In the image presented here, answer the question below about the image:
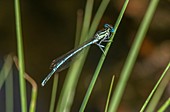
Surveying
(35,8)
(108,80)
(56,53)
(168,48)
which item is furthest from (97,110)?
(35,8)

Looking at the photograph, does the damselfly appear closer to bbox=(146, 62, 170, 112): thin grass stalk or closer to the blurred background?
bbox=(146, 62, 170, 112): thin grass stalk

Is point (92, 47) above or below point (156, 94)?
below

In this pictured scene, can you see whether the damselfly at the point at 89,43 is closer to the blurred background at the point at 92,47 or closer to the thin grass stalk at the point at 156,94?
the thin grass stalk at the point at 156,94

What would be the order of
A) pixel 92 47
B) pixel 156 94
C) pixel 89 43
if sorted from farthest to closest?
pixel 92 47
pixel 89 43
pixel 156 94

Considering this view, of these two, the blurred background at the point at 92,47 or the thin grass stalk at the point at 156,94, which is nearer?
the thin grass stalk at the point at 156,94

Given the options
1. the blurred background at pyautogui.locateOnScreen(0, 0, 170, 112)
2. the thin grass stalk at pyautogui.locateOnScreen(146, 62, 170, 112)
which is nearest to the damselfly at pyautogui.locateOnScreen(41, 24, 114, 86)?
the thin grass stalk at pyautogui.locateOnScreen(146, 62, 170, 112)

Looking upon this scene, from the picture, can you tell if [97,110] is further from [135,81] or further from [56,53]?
[56,53]

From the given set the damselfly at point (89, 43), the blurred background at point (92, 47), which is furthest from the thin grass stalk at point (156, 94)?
the blurred background at point (92, 47)

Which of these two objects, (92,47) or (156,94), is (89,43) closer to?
(156,94)

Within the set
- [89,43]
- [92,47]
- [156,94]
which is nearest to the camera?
[156,94]

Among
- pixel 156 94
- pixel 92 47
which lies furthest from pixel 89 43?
pixel 92 47
